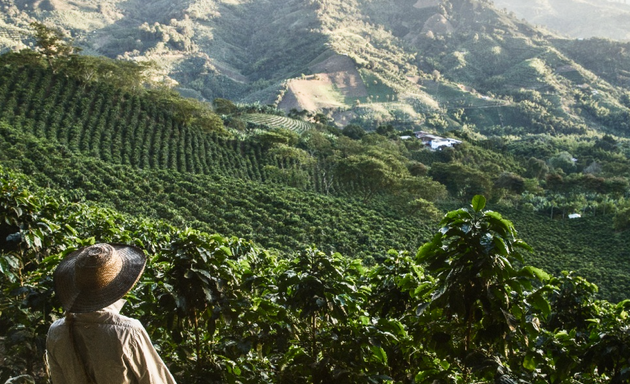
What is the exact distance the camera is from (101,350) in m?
1.97

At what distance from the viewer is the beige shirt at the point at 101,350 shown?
1976mm

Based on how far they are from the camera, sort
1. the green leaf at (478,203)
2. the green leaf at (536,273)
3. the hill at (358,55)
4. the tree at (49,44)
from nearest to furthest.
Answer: the green leaf at (536,273) < the green leaf at (478,203) < the tree at (49,44) < the hill at (358,55)

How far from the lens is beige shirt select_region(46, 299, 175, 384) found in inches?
77.8

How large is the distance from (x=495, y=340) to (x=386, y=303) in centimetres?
120

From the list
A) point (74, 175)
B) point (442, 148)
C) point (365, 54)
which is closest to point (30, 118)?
point (74, 175)

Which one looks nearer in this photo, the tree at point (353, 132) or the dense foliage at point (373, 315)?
the dense foliage at point (373, 315)

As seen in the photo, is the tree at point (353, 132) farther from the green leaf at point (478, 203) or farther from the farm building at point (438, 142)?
the green leaf at point (478, 203)

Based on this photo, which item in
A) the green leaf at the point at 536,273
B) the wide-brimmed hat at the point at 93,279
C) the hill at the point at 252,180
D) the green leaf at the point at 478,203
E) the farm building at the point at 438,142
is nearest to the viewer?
the wide-brimmed hat at the point at 93,279

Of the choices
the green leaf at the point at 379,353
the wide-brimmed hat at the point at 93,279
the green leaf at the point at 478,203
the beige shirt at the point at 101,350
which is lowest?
the green leaf at the point at 379,353

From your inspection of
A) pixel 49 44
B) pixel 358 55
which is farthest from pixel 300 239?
pixel 358 55

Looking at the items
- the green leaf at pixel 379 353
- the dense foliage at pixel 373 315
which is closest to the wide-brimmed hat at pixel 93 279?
the dense foliage at pixel 373 315

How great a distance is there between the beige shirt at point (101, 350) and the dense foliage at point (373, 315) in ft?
2.35

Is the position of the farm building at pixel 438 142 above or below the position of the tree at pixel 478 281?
below

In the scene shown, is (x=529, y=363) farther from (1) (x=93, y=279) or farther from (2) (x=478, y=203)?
(1) (x=93, y=279)
